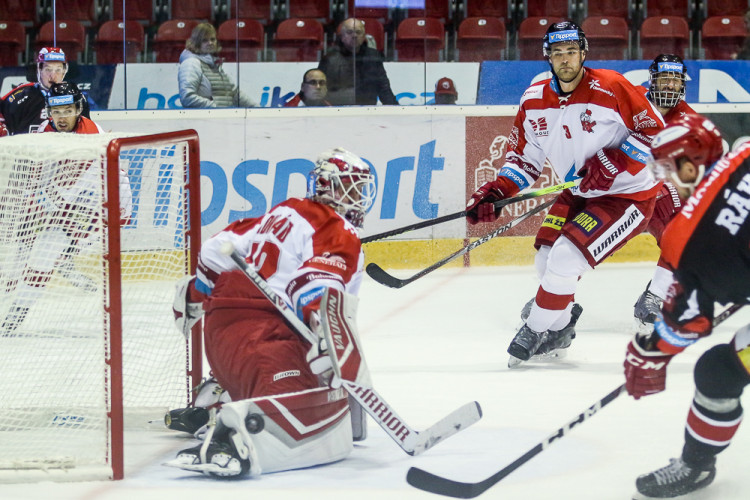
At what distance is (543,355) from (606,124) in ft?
2.82

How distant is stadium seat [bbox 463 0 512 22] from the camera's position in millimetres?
6516

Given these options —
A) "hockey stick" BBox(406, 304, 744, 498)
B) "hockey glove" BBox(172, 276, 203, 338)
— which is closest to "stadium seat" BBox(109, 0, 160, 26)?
"hockey glove" BBox(172, 276, 203, 338)

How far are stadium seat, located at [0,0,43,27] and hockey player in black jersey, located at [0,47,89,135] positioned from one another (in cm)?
126

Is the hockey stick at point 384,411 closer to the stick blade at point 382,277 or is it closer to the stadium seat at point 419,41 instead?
the stick blade at point 382,277

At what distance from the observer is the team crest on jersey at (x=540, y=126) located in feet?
13.8

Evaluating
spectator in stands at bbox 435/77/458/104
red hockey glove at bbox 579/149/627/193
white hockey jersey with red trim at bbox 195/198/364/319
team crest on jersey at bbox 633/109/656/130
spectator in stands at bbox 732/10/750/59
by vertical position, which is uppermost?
spectator in stands at bbox 732/10/750/59

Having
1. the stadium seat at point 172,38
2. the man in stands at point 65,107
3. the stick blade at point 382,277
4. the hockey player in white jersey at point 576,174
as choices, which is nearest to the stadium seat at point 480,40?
the stadium seat at point 172,38

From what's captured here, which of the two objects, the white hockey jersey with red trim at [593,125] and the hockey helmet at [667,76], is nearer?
the white hockey jersey with red trim at [593,125]

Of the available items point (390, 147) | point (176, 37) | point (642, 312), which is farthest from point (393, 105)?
point (642, 312)

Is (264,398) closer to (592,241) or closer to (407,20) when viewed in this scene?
(592,241)

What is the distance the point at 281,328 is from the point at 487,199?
1.50 meters

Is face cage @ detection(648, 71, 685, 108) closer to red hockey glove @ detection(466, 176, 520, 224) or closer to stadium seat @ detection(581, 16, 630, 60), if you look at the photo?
red hockey glove @ detection(466, 176, 520, 224)

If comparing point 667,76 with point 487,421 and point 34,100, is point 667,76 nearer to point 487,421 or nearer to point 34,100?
point 487,421

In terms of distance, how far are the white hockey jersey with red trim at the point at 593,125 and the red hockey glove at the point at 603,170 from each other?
0.08 ft
